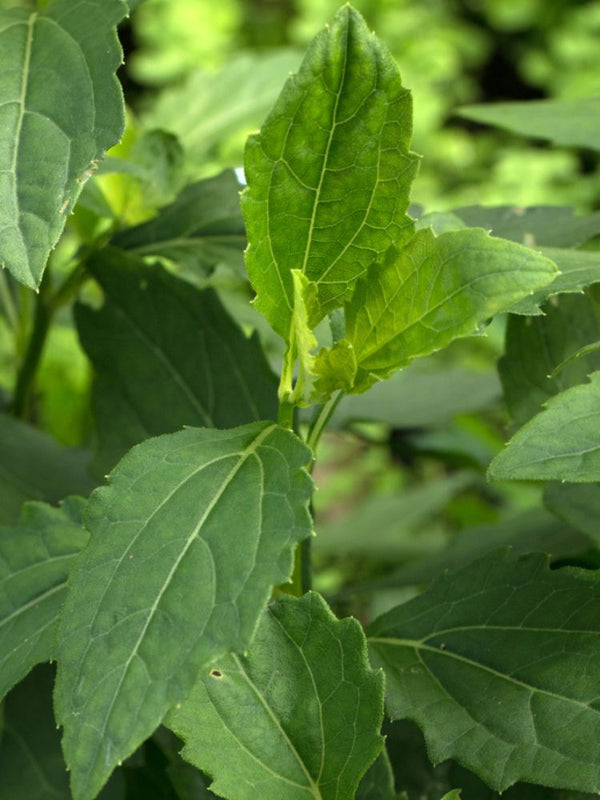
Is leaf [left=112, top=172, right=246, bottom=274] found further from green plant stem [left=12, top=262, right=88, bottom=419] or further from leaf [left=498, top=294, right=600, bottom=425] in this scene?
leaf [left=498, top=294, right=600, bottom=425]

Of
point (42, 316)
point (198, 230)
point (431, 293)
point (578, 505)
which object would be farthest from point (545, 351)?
point (42, 316)

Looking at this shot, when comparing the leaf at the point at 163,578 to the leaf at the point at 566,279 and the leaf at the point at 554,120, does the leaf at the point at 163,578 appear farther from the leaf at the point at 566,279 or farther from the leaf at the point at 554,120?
A: the leaf at the point at 554,120

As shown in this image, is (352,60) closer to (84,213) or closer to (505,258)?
(505,258)

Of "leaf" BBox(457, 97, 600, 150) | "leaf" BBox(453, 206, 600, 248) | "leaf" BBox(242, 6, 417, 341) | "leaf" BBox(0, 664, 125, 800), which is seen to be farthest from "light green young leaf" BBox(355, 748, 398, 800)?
"leaf" BBox(457, 97, 600, 150)


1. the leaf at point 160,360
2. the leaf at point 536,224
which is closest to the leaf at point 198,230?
the leaf at point 160,360

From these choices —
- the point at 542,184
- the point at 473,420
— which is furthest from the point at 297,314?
the point at 542,184
